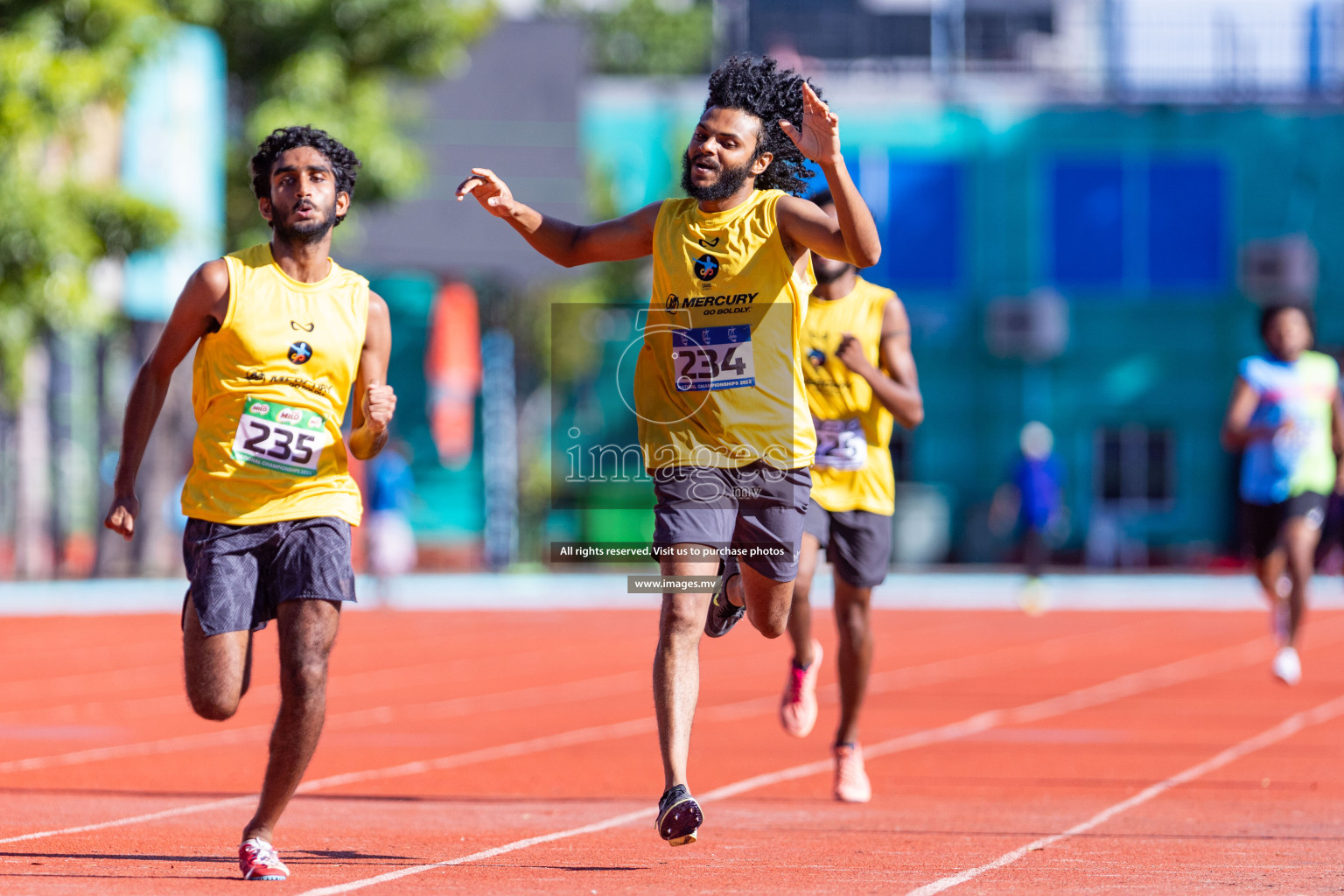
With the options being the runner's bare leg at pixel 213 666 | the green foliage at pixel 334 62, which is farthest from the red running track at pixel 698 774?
the green foliage at pixel 334 62

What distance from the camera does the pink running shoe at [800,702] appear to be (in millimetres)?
8148

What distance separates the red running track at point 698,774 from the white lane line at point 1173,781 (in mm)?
24

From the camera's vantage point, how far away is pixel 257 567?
5.84 m

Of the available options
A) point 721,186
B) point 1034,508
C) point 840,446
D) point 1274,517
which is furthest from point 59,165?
point 721,186

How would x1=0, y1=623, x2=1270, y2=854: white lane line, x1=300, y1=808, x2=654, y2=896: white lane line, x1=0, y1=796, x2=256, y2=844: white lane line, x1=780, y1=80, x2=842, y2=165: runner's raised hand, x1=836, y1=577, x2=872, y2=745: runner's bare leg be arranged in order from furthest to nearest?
x1=0, y1=623, x2=1270, y2=854: white lane line
x1=836, y1=577, x2=872, y2=745: runner's bare leg
x1=0, y1=796, x2=256, y2=844: white lane line
x1=780, y1=80, x2=842, y2=165: runner's raised hand
x1=300, y1=808, x2=654, y2=896: white lane line

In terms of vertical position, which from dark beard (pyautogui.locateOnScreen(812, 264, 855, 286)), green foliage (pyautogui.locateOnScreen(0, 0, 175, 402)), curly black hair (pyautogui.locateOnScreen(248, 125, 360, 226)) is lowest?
dark beard (pyautogui.locateOnScreen(812, 264, 855, 286))

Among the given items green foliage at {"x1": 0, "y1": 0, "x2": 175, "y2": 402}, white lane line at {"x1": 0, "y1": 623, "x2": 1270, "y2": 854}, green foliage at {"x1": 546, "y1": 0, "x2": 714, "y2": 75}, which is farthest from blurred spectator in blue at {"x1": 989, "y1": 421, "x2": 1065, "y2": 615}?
green foliage at {"x1": 546, "y1": 0, "x2": 714, "y2": 75}

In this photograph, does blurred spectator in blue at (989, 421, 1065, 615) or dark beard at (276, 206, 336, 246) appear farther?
blurred spectator in blue at (989, 421, 1065, 615)

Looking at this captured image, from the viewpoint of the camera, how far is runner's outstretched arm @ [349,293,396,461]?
19.4 feet

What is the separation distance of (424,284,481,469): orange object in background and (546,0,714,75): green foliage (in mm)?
32042

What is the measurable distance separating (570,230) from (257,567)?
4.89 ft

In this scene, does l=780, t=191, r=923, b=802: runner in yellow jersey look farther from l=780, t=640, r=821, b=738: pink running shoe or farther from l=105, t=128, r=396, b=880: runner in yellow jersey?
→ l=105, t=128, r=396, b=880: runner in yellow jersey

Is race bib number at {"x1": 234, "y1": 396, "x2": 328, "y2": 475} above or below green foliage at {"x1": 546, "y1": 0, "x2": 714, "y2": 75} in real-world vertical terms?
below

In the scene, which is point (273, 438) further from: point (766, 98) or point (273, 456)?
point (766, 98)
